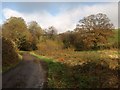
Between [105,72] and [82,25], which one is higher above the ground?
[82,25]

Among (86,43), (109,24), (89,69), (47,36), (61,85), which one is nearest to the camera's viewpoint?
(61,85)

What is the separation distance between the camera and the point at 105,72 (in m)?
18.8

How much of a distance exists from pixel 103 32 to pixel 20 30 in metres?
24.1

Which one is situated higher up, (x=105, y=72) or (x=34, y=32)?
(x=34, y=32)

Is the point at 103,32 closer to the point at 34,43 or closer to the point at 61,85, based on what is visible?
the point at 34,43

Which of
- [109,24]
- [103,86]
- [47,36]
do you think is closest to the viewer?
[103,86]

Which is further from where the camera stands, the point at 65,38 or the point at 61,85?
the point at 65,38

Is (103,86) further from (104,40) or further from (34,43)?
(34,43)

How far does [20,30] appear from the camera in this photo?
229 ft

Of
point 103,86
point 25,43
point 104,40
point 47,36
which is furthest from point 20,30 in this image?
point 103,86

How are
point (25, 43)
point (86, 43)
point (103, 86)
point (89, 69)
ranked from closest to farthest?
point (103, 86)
point (89, 69)
point (86, 43)
point (25, 43)

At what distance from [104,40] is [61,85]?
2075 inches

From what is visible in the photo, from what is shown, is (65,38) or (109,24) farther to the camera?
(65,38)

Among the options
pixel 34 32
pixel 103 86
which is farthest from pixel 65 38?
pixel 103 86
